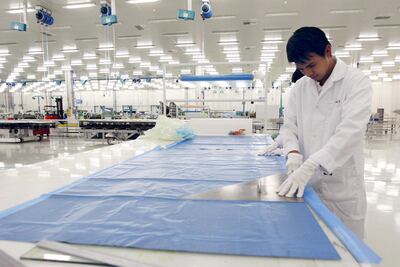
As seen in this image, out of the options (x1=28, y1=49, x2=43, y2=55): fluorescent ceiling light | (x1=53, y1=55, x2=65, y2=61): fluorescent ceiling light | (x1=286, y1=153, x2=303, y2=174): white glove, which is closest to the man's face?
(x1=286, y1=153, x2=303, y2=174): white glove

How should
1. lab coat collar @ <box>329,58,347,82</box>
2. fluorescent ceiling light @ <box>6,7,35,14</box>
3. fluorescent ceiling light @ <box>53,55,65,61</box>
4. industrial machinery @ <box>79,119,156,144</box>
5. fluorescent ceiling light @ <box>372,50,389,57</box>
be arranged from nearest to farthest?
lab coat collar @ <box>329,58,347,82</box>
fluorescent ceiling light @ <box>6,7,35,14</box>
industrial machinery @ <box>79,119,156,144</box>
fluorescent ceiling light @ <box>372,50,389,57</box>
fluorescent ceiling light @ <box>53,55,65,61</box>

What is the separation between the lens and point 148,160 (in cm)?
203

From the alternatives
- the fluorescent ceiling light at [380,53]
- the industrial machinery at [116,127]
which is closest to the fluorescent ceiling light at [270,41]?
the fluorescent ceiling light at [380,53]

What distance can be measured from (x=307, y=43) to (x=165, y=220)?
91 cm

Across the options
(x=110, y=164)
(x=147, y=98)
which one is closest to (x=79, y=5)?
(x=110, y=164)

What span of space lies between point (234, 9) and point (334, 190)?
21.2 feet

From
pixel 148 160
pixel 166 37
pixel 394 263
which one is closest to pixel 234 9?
pixel 166 37

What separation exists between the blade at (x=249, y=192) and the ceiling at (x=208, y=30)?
296cm

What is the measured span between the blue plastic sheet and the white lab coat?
0.33 m

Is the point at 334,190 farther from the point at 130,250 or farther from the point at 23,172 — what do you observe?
the point at 23,172

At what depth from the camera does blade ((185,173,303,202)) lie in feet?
3.80

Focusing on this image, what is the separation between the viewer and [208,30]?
27.9 feet

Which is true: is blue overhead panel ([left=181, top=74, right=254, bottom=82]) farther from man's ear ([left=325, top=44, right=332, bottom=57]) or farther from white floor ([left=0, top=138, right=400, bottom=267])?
man's ear ([left=325, top=44, right=332, bottom=57])

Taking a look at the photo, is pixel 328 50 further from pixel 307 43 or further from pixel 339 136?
pixel 339 136
